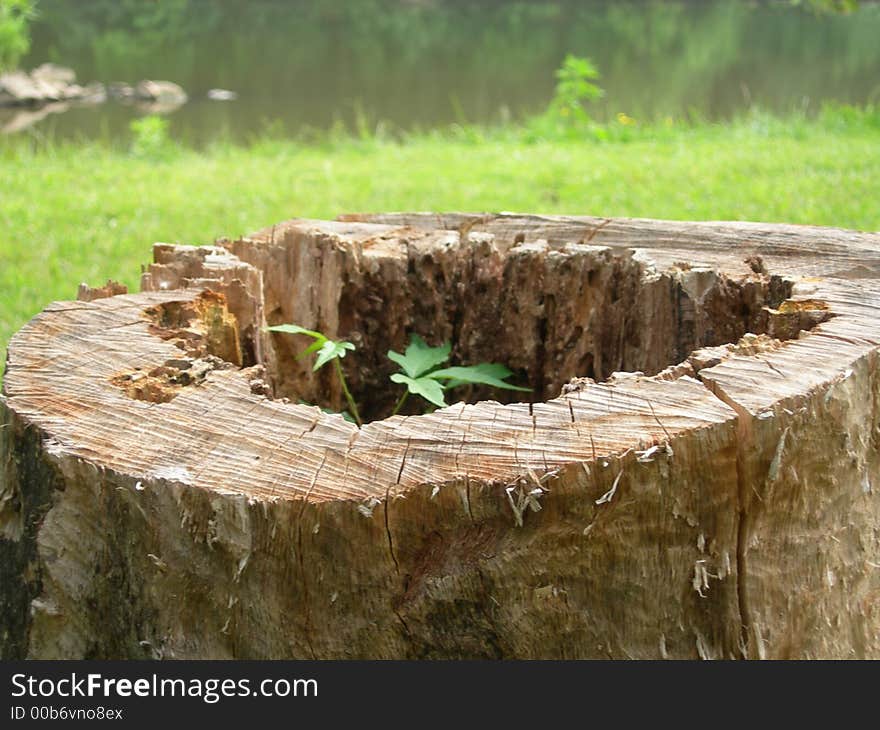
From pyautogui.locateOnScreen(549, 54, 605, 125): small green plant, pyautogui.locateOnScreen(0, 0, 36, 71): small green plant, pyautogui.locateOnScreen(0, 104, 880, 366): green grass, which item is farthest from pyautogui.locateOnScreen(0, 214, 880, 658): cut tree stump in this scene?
pyautogui.locateOnScreen(0, 0, 36, 71): small green plant

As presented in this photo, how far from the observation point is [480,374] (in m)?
2.38

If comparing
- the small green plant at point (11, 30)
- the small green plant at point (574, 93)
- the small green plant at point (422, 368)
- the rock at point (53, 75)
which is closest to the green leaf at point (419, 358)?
the small green plant at point (422, 368)

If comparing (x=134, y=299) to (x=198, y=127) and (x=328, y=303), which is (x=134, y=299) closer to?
(x=328, y=303)

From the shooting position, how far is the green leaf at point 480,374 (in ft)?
7.57

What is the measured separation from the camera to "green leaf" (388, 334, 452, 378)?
2.34m

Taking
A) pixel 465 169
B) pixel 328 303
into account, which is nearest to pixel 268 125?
pixel 465 169

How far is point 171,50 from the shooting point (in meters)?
15.1

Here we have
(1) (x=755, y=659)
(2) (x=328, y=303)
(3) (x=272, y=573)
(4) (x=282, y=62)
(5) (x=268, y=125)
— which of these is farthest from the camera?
(4) (x=282, y=62)

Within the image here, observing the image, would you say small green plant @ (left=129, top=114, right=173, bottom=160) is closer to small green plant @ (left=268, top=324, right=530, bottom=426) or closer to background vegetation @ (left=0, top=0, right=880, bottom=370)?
background vegetation @ (left=0, top=0, right=880, bottom=370)

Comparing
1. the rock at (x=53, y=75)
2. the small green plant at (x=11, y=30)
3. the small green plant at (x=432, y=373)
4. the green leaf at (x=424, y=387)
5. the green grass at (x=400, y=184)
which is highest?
the small green plant at (x=11, y=30)

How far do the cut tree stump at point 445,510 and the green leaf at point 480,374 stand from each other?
475 millimetres

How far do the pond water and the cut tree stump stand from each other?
7.19 meters

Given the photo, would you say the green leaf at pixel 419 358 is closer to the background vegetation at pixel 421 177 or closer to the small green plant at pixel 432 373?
the small green plant at pixel 432 373

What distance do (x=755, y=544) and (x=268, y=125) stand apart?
8581 mm
